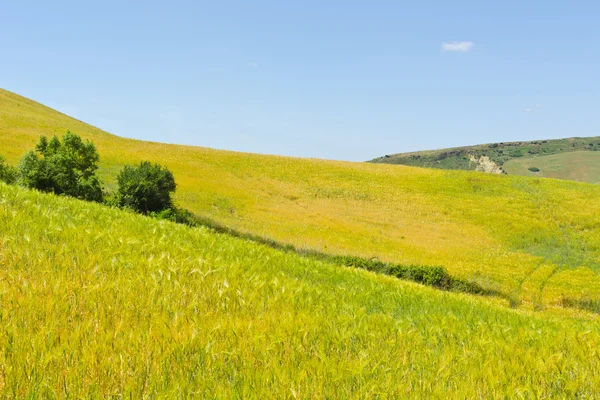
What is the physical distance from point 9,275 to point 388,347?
3.56 meters

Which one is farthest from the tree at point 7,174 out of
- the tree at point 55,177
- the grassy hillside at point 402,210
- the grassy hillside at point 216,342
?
the grassy hillside at point 216,342

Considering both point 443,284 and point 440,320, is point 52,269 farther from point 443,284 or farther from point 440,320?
point 443,284

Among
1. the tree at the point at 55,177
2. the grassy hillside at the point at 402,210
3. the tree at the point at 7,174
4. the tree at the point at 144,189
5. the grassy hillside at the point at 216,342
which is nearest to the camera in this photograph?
the grassy hillside at the point at 216,342

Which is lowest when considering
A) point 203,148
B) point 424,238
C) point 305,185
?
point 424,238

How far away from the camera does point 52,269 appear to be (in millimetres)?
4715

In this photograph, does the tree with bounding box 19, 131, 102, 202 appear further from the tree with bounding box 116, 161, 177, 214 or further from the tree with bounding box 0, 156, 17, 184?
the tree with bounding box 0, 156, 17, 184

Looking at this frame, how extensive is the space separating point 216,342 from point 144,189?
144 ft

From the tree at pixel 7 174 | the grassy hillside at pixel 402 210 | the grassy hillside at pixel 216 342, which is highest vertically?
the tree at pixel 7 174

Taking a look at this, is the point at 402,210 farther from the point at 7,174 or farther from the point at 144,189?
the point at 7,174

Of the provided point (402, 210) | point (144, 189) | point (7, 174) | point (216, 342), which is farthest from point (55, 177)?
point (402, 210)

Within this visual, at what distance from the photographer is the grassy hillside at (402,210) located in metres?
48.0

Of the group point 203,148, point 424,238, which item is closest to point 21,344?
point 424,238

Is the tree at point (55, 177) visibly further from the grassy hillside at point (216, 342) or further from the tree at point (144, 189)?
the grassy hillside at point (216, 342)

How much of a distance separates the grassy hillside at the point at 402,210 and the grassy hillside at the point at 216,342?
36.3 meters
